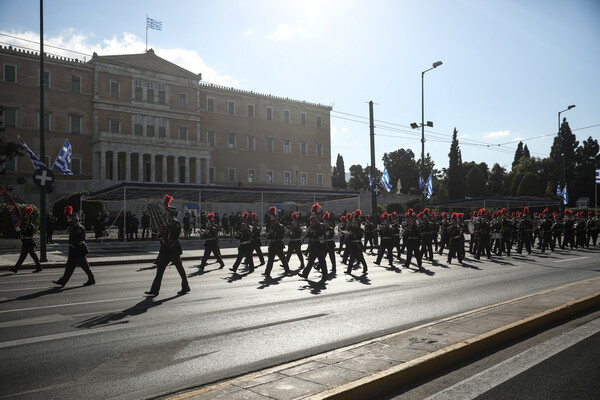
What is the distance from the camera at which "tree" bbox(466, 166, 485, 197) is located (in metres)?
76.0

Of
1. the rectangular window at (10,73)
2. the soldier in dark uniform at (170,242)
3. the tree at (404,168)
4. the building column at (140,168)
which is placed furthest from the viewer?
the tree at (404,168)

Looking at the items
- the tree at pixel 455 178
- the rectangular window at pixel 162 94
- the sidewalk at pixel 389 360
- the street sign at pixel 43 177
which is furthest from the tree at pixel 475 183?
the sidewalk at pixel 389 360

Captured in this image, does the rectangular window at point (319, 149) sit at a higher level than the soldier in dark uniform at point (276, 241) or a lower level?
higher

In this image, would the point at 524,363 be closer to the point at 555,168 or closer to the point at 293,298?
the point at 293,298

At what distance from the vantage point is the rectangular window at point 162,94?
63.4m

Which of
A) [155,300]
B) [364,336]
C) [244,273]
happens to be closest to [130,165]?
[244,273]

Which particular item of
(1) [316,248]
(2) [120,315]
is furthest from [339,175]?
(2) [120,315]

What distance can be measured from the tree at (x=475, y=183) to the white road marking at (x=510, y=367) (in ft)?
238

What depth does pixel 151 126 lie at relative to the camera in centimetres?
6256

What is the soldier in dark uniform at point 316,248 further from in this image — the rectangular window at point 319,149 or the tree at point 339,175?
the tree at point 339,175

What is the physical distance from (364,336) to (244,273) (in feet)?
28.7

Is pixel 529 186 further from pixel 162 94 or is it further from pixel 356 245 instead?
pixel 356 245

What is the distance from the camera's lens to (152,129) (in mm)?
62656

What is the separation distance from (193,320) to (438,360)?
413 cm
